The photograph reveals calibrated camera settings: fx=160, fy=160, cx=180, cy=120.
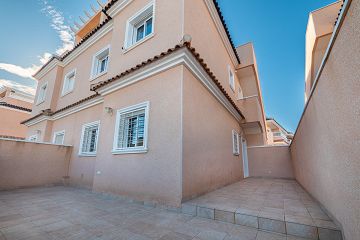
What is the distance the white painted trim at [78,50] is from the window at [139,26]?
2.38 metres

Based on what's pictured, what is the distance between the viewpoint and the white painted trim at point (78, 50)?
8.93 m

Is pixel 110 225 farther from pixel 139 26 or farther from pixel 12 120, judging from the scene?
pixel 12 120

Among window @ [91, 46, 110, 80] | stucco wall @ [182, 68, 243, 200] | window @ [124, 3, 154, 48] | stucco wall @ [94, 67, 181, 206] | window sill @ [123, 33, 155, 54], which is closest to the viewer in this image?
stucco wall @ [94, 67, 181, 206]

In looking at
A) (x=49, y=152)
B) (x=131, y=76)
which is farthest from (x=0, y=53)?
(x=131, y=76)

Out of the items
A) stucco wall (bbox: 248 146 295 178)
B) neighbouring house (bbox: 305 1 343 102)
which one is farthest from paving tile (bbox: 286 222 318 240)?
stucco wall (bbox: 248 146 295 178)

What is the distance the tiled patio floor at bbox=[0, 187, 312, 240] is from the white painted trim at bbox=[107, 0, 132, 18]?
315 inches

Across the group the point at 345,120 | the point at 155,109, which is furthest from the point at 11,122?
the point at 345,120

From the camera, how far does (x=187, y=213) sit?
363 cm

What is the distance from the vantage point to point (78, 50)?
1051 cm

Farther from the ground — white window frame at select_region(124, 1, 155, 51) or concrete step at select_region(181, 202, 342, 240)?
white window frame at select_region(124, 1, 155, 51)

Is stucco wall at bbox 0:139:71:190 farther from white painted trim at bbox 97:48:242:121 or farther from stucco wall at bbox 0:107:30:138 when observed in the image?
stucco wall at bbox 0:107:30:138

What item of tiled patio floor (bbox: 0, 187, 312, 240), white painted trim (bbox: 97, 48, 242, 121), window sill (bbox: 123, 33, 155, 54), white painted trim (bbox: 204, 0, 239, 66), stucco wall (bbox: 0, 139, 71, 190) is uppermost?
white painted trim (bbox: 204, 0, 239, 66)

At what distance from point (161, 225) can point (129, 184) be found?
210cm

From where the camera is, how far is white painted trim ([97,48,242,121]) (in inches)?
179
